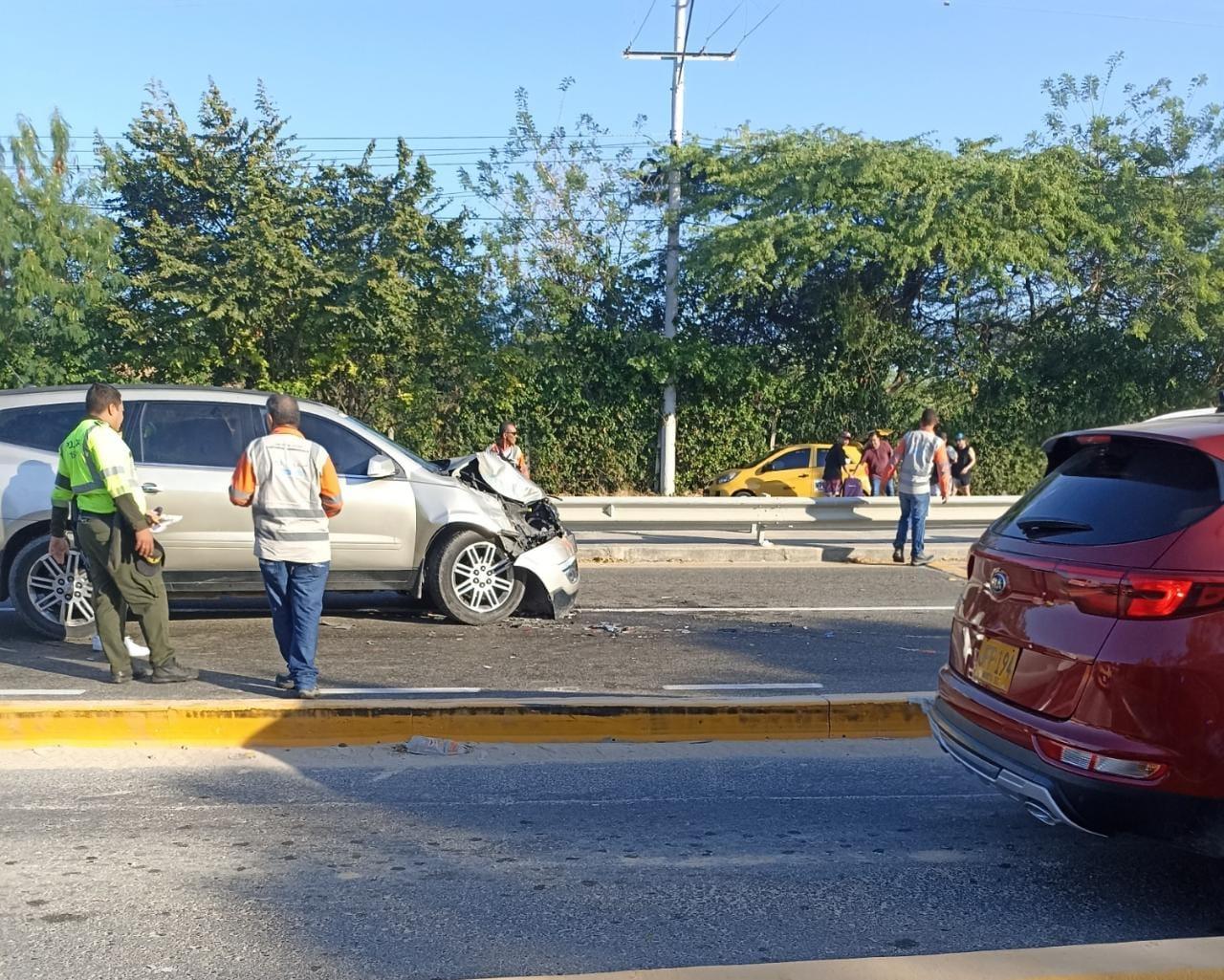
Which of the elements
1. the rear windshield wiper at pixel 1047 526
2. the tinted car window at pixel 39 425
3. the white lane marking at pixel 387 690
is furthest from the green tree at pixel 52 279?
the rear windshield wiper at pixel 1047 526

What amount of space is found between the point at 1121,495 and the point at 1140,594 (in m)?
0.52

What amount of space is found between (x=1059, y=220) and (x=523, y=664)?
1966cm

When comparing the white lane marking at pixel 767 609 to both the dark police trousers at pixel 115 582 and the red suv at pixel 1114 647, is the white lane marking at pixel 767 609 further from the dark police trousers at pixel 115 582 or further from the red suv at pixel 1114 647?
the red suv at pixel 1114 647

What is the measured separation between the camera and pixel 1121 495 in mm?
4219

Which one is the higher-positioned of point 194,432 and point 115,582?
point 194,432

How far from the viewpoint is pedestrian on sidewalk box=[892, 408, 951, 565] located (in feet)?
44.1

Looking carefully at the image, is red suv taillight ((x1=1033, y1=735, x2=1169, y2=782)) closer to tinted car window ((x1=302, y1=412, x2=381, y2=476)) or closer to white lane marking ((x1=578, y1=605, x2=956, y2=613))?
tinted car window ((x1=302, y1=412, x2=381, y2=476))

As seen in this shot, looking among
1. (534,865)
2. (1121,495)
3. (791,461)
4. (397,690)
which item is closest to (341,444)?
(397,690)

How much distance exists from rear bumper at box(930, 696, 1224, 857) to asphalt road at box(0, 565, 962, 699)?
3.11m

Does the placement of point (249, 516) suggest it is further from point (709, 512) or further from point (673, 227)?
point (673, 227)

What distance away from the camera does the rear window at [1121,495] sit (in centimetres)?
398

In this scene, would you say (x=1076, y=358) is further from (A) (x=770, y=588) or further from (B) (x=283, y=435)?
(B) (x=283, y=435)

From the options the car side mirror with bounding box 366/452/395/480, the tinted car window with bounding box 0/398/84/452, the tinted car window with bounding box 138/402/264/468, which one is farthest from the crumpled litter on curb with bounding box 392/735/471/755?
the tinted car window with bounding box 0/398/84/452

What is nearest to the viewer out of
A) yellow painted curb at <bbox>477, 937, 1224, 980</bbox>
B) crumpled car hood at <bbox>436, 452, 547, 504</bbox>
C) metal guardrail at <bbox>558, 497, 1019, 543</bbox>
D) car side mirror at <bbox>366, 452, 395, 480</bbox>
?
yellow painted curb at <bbox>477, 937, 1224, 980</bbox>
